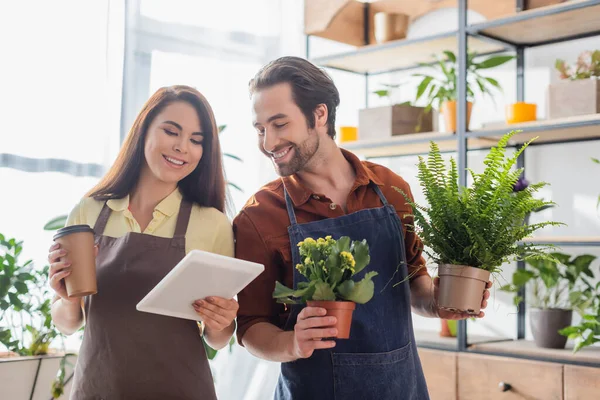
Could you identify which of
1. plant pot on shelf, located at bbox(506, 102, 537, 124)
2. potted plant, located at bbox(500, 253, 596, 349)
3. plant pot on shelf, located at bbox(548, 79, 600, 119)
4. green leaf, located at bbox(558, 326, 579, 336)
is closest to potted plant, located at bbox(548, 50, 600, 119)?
plant pot on shelf, located at bbox(548, 79, 600, 119)

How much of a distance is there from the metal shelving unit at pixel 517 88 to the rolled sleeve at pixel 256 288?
4.41 feet

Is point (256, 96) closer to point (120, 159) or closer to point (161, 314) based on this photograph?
point (120, 159)

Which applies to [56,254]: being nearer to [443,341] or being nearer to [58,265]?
[58,265]

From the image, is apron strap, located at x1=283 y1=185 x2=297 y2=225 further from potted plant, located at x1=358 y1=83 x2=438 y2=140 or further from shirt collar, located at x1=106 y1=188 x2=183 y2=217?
potted plant, located at x1=358 y1=83 x2=438 y2=140

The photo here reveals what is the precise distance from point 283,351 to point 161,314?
311mm

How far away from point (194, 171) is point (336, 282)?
63 cm

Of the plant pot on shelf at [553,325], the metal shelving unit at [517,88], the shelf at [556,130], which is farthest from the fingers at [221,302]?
the plant pot on shelf at [553,325]

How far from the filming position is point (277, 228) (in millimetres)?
1776

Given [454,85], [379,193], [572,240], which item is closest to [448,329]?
[572,240]

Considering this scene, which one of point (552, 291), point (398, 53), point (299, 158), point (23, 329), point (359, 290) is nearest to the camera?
point (359, 290)

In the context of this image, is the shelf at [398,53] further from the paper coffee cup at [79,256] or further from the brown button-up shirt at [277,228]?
the paper coffee cup at [79,256]

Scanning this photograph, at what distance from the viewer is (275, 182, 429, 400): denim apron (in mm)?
1697

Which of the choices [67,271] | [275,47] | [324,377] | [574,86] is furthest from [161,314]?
[275,47]

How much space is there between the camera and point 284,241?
176 cm
